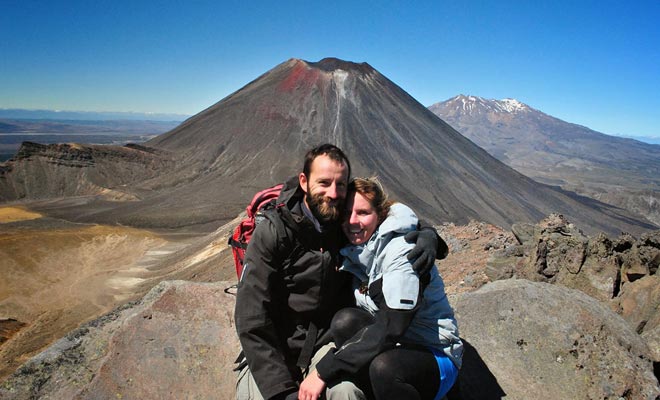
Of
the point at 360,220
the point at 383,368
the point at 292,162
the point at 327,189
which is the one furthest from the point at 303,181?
the point at 292,162

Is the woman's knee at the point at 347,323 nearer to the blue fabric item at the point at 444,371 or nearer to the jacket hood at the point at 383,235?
the jacket hood at the point at 383,235

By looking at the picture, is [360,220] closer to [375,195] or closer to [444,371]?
[375,195]

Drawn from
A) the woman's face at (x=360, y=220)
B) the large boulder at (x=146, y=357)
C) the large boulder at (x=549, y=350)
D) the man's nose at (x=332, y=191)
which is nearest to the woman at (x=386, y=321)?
the woman's face at (x=360, y=220)

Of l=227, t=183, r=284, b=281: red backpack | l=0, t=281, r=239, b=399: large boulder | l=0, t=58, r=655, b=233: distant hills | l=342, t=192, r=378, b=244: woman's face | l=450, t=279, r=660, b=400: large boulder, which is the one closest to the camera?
l=342, t=192, r=378, b=244: woman's face

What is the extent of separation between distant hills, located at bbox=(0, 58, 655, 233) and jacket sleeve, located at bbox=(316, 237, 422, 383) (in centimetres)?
2668

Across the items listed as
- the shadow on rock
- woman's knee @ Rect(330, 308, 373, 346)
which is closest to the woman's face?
woman's knee @ Rect(330, 308, 373, 346)

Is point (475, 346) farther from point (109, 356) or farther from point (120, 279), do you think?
point (120, 279)

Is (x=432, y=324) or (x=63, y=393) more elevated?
(x=432, y=324)

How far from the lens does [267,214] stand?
2756mm

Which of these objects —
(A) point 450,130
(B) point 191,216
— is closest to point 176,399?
(B) point 191,216

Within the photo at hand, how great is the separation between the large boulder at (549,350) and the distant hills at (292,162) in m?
25.8

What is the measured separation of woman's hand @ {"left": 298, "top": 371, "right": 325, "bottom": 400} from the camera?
96.3 inches

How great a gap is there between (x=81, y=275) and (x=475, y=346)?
1851 centimetres

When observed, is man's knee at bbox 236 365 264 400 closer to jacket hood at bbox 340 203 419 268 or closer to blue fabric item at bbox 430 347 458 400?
jacket hood at bbox 340 203 419 268
